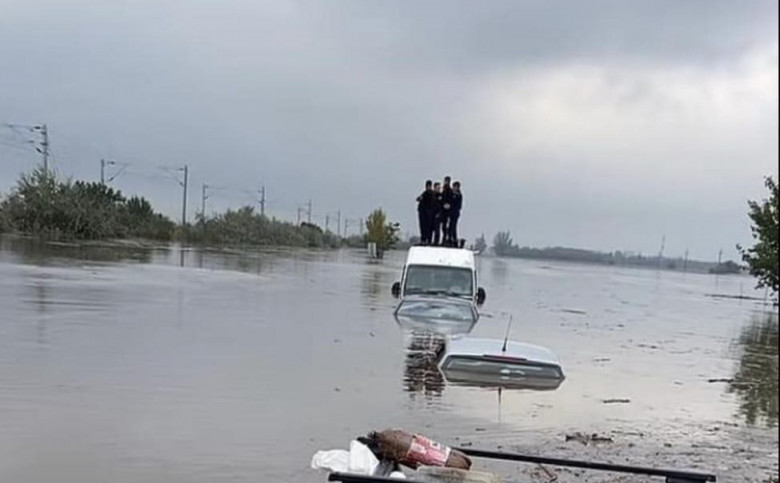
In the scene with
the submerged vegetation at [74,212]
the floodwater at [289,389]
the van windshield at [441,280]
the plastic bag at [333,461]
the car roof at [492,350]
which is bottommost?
the floodwater at [289,389]

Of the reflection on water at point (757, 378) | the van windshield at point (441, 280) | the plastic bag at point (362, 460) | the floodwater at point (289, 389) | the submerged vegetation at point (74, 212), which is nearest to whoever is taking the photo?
the plastic bag at point (362, 460)

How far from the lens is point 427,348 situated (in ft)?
44.5

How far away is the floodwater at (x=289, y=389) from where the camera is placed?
6906mm

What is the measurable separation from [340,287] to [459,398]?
17.0 m

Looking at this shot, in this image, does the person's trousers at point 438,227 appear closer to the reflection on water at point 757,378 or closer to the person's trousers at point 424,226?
the person's trousers at point 424,226

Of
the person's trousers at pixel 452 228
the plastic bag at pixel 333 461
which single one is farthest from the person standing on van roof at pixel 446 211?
the plastic bag at pixel 333 461

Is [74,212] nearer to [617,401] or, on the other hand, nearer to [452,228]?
[452,228]

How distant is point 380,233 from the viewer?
43250 mm

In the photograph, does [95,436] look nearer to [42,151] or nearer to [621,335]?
[42,151]

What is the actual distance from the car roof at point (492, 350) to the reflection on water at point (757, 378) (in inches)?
109

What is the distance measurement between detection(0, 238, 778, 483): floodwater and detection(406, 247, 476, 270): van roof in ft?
4.82

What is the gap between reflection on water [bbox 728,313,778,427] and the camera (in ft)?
33.5

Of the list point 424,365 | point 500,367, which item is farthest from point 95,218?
point 500,367

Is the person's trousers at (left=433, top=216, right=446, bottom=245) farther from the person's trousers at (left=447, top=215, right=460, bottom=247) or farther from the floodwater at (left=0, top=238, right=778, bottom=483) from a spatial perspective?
the floodwater at (left=0, top=238, right=778, bottom=483)
